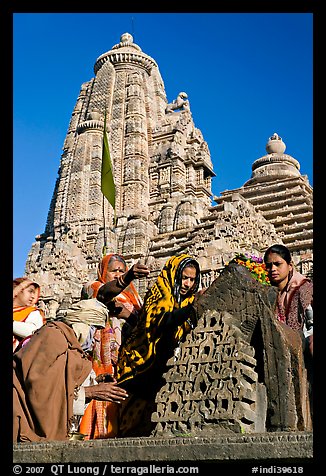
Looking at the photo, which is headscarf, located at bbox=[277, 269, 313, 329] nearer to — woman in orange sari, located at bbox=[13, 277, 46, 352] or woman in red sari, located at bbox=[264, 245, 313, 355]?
woman in red sari, located at bbox=[264, 245, 313, 355]

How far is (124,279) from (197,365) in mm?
1709

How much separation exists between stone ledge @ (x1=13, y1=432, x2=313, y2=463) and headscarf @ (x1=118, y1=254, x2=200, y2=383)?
1701 mm

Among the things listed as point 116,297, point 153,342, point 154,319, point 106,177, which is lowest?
point 153,342

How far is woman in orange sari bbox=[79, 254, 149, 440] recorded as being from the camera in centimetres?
624

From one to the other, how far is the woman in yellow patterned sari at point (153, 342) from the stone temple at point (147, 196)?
16.8 metres

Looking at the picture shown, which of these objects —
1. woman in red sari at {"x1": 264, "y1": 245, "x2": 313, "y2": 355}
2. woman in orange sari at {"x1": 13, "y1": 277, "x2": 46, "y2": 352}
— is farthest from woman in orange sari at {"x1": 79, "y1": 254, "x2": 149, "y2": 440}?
woman in red sari at {"x1": 264, "y1": 245, "x2": 313, "y2": 355}

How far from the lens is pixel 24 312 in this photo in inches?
235

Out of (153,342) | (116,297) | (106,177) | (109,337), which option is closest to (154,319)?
(153,342)

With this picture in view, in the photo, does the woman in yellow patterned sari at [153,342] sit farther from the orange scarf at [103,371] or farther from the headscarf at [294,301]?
the headscarf at [294,301]

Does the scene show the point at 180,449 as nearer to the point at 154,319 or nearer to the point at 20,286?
the point at 154,319

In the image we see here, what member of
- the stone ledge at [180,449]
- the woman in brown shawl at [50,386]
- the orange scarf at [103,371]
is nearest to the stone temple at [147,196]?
the orange scarf at [103,371]

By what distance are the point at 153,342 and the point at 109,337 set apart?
0.77 m

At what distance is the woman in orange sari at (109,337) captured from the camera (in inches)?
246
